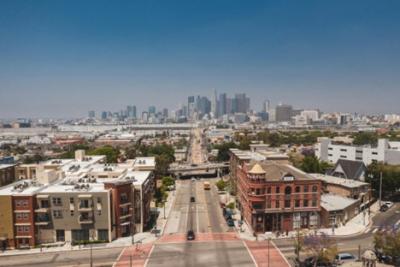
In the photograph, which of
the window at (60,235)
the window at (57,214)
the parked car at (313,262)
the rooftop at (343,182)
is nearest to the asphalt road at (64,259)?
the window at (60,235)

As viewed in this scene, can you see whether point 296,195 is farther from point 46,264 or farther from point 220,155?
point 220,155

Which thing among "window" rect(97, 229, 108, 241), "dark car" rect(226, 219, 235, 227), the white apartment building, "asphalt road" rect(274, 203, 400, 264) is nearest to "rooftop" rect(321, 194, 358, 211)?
"asphalt road" rect(274, 203, 400, 264)

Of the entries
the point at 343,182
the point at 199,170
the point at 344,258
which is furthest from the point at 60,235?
the point at 199,170

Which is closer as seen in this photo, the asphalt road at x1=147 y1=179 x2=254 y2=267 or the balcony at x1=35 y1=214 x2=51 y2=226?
the asphalt road at x1=147 y1=179 x2=254 y2=267

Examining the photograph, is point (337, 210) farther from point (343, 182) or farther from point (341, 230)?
point (343, 182)

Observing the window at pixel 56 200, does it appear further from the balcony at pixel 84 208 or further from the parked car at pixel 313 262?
the parked car at pixel 313 262

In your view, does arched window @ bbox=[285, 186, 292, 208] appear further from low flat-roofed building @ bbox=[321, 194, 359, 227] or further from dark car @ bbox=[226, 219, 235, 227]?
dark car @ bbox=[226, 219, 235, 227]
